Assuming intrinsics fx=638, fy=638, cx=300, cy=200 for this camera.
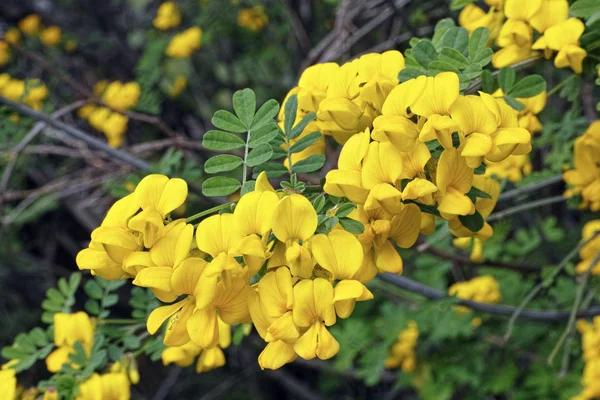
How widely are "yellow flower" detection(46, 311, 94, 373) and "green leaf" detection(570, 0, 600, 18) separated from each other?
942 millimetres

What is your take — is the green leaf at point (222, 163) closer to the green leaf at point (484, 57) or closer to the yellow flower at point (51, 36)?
the green leaf at point (484, 57)

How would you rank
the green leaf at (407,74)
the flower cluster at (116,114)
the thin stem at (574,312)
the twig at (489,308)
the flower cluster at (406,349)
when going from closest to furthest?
1. the green leaf at (407,74)
2. the thin stem at (574,312)
3. the twig at (489,308)
4. the flower cluster at (406,349)
5. the flower cluster at (116,114)

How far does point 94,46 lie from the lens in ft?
13.1

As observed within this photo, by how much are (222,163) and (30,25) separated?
3.36 metres

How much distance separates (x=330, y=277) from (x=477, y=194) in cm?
22

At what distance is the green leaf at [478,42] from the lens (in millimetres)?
Answer: 847

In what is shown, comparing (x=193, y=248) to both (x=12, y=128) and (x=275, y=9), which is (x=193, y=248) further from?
(x=275, y=9)

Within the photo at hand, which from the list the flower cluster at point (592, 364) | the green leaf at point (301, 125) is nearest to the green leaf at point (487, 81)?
the green leaf at point (301, 125)

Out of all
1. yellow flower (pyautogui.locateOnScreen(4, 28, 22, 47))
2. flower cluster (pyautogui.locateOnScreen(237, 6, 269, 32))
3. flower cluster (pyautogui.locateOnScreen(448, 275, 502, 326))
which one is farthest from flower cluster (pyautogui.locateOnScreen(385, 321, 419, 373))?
yellow flower (pyautogui.locateOnScreen(4, 28, 22, 47))

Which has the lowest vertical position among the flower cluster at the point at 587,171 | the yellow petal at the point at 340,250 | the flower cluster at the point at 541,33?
the flower cluster at the point at 587,171

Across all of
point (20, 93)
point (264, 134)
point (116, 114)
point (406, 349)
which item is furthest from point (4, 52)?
point (264, 134)

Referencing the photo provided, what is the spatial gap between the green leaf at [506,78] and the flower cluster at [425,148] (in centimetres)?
15

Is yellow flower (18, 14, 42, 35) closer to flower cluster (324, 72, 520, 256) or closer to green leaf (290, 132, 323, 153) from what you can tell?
green leaf (290, 132, 323, 153)

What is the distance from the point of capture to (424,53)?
85 centimetres
